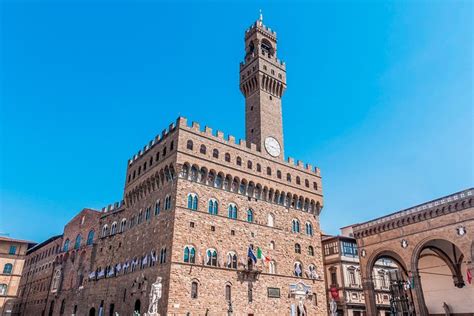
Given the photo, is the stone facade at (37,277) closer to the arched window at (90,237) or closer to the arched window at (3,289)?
the arched window at (3,289)

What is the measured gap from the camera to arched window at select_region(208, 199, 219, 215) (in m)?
34.2

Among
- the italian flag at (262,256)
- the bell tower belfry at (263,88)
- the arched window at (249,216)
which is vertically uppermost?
the bell tower belfry at (263,88)

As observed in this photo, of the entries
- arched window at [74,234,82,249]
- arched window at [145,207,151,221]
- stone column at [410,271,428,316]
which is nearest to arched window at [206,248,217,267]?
arched window at [145,207,151,221]

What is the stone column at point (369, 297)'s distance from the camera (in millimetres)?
37903

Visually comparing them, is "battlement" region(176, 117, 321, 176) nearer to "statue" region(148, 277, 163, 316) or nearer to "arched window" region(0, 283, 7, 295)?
"statue" region(148, 277, 163, 316)

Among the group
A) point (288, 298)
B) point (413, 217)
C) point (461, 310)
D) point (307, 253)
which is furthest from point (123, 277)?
point (461, 310)

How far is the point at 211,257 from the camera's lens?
32.5m

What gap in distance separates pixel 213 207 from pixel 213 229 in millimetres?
2134

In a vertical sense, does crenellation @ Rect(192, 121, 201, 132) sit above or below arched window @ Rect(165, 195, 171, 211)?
above

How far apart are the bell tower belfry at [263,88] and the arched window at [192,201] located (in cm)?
1087

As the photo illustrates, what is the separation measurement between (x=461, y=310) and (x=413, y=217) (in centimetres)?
1184

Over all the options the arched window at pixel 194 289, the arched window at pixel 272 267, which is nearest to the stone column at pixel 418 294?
the arched window at pixel 272 267

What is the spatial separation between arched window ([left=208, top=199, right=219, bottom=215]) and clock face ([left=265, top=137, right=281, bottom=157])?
10072 millimetres

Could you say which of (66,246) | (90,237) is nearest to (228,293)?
(90,237)
